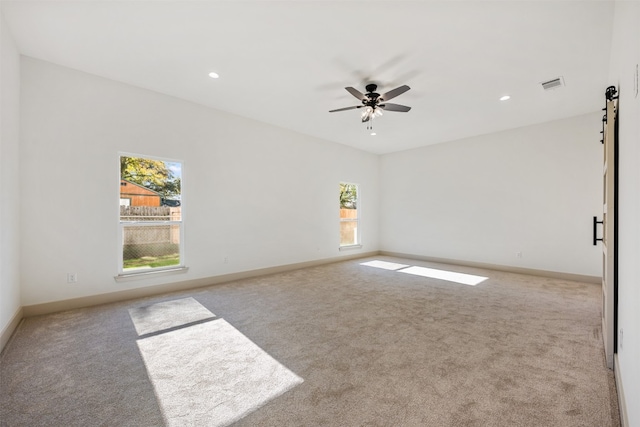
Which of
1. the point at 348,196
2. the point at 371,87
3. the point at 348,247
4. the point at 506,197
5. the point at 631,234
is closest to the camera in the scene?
the point at 631,234

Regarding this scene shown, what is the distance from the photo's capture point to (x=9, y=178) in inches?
113

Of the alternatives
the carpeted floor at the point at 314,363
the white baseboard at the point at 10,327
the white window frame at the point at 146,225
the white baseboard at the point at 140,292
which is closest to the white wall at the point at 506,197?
the carpeted floor at the point at 314,363

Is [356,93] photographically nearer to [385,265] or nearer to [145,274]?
[145,274]

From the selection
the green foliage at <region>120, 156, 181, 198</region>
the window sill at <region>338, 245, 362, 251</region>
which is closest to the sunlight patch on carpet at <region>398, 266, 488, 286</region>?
the window sill at <region>338, 245, 362, 251</region>

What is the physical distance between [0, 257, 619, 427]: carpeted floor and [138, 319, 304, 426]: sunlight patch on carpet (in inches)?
0.4

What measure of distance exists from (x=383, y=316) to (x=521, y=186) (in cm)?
468

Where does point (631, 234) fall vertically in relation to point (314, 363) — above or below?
above

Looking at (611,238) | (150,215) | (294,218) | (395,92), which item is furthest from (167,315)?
(611,238)

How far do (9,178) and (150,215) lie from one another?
1.59 metres

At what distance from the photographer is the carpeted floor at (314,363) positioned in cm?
170

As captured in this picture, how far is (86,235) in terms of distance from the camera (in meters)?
3.68

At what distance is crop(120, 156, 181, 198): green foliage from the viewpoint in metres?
4.09

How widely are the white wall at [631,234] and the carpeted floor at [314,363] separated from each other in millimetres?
377

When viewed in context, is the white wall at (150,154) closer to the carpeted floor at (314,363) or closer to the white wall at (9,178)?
the white wall at (9,178)
